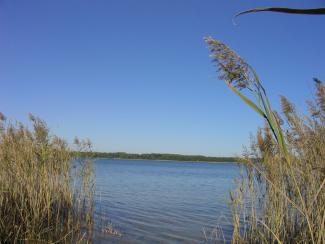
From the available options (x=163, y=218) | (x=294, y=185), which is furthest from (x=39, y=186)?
(x=163, y=218)

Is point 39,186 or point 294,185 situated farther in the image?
point 39,186

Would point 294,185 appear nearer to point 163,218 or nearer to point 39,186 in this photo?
point 39,186

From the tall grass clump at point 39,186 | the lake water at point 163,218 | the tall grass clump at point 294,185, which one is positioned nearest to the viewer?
the tall grass clump at point 294,185

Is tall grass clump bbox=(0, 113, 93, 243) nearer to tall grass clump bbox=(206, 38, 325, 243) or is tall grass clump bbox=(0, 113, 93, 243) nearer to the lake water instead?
the lake water

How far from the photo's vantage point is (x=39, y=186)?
6848mm

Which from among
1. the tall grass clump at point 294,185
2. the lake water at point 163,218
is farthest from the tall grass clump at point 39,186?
the tall grass clump at point 294,185

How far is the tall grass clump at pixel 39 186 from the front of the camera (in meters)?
6.40

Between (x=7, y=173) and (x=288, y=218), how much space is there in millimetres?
5057

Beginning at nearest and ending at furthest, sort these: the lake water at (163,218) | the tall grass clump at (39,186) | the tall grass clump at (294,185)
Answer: the tall grass clump at (294,185) → the tall grass clump at (39,186) → the lake water at (163,218)

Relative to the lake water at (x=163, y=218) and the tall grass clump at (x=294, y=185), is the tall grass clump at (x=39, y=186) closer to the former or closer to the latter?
the lake water at (x=163, y=218)

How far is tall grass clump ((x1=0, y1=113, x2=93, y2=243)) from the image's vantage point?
21.0ft

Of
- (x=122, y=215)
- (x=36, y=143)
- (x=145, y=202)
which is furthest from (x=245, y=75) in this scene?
(x=145, y=202)

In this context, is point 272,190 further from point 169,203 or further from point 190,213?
point 169,203

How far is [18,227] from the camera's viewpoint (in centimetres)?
636
